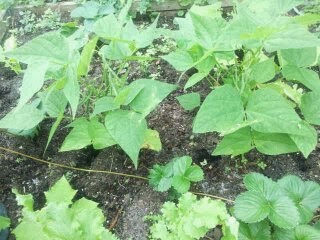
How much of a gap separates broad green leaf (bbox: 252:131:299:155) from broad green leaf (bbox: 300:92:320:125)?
0.12m

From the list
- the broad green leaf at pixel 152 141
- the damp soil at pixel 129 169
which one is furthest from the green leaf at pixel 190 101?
the broad green leaf at pixel 152 141

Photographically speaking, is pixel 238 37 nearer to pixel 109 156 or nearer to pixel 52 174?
pixel 109 156

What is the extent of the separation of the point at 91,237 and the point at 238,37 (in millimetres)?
866

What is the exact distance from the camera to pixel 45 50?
1.45m

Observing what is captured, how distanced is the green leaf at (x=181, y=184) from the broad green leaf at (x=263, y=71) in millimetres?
514

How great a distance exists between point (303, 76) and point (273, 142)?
0.32 metres

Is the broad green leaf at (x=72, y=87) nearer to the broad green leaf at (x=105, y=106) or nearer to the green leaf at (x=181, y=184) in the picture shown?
the broad green leaf at (x=105, y=106)

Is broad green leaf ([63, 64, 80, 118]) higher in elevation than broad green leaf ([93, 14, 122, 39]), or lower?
lower

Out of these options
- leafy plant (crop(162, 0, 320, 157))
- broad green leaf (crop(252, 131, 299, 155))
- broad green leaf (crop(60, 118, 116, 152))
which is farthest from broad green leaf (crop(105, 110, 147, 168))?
broad green leaf (crop(252, 131, 299, 155))

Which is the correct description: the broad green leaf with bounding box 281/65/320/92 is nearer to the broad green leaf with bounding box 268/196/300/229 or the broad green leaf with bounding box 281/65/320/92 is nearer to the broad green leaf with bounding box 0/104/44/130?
the broad green leaf with bounding box 268/196/300/229

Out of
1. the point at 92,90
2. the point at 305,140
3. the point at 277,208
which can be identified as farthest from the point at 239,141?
the point at 92,90

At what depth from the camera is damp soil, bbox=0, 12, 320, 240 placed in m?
1.65

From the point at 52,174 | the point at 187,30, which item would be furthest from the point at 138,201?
the point at 187,30

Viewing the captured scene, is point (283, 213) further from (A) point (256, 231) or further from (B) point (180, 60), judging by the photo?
(B) point (180, 60)
